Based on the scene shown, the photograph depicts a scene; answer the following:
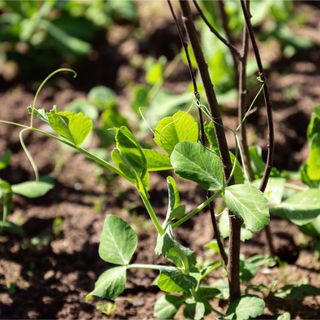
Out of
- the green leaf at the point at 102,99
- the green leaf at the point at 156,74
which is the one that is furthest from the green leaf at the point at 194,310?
the green leaf at the point at 156,74

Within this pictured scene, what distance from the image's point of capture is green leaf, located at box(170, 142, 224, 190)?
1489mm

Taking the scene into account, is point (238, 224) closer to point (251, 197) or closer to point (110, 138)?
point (251, 197)

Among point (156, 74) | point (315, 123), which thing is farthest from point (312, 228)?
point (156, 74)

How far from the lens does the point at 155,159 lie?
5.40 ft

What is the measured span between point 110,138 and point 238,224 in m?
1.12

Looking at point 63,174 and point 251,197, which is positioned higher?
point 251,197

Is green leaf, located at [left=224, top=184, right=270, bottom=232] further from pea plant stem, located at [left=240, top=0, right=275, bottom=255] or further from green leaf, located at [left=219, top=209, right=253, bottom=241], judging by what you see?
green leaf, located at [left=219, top=209, right=253, bottom=241]

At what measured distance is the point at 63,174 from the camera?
2.70m

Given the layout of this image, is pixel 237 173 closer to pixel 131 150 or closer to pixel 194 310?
pixel 131 150

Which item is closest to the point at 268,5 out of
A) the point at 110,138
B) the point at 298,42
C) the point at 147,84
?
the point at 298,42

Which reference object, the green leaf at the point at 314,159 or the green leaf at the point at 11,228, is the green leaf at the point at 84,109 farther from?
the green leaf at the point at 314,159

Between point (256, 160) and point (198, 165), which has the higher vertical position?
point (198, 165)

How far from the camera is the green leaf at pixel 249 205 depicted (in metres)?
1.42

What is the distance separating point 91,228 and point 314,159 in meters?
0.85
